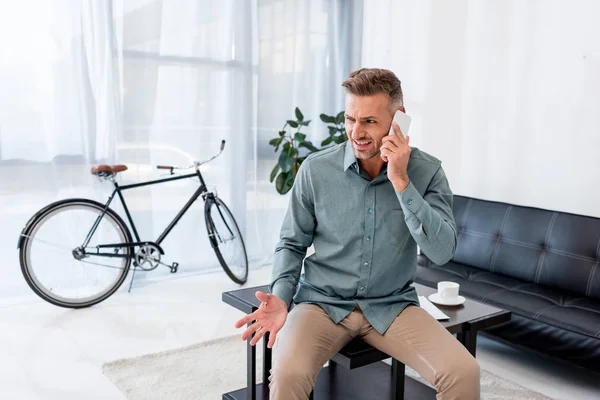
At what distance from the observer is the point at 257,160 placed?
437cm

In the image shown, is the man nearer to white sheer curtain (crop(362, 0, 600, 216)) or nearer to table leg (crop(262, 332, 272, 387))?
table leg (crop(262, 332, 272, 387))

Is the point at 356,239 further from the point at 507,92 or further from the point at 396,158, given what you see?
the point at 507,92

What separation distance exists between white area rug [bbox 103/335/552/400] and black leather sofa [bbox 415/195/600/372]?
0.23m

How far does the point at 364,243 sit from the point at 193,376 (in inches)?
44.4

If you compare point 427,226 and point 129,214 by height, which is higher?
point 427,226

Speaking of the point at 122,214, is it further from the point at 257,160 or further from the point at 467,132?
the point at 467,132

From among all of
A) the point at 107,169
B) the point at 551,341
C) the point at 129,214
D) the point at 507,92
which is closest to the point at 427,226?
the point at 551,341

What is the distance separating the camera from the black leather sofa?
2.49m

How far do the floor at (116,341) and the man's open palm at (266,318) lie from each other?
0.96 meters

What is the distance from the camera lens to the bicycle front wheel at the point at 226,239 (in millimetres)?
3830

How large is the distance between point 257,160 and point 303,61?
0.79 metres

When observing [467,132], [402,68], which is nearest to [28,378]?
[467,132]

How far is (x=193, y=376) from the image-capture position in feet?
8.37

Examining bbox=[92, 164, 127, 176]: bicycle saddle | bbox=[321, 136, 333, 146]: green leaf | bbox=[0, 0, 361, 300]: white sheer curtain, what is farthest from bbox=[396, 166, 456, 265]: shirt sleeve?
bbox=[0, 0, 361, 300]: white sheer curtain
